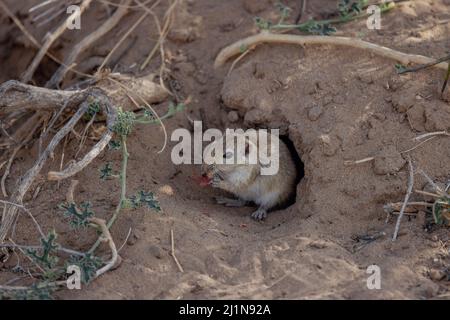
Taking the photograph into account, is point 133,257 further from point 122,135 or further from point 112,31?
point 112,31

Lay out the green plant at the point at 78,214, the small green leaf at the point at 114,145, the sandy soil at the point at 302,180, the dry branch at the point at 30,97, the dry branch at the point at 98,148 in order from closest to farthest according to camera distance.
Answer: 1. the sandy soil at the point at 302,180
2. the green plant at the point at 78,214
3. the dry branch at the point at 98,148
4. the small green leaf at the point at 114,145
5. the dry branch at the point at 30,97

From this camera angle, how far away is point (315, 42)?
6.06m

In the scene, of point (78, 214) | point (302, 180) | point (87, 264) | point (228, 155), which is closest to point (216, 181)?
point (228, 155)

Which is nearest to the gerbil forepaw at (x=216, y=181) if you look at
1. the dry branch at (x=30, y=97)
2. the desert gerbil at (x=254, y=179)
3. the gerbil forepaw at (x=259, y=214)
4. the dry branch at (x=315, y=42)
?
the desert gerbil at (x=254, y=179)

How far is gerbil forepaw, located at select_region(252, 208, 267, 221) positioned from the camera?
598cm

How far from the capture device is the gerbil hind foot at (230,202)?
6.39 meters

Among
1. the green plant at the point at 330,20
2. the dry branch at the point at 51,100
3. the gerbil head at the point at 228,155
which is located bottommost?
A: the gerbil head at the point at 228,155

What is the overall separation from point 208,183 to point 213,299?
6.20ft

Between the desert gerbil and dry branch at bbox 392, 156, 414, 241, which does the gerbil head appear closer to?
the desert gerbil

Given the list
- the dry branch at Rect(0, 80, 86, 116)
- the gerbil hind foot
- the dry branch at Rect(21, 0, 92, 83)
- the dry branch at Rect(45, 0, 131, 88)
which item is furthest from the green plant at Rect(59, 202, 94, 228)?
the dry branch at Rect(21, 0, 92, 83)

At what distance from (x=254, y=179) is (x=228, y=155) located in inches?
16.7

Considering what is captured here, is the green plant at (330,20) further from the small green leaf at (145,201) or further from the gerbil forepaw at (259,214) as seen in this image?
the small green leaf at (145,201)

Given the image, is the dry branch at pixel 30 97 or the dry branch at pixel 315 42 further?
the dry branch at pixel 315 42

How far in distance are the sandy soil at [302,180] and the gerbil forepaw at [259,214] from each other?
9cm
